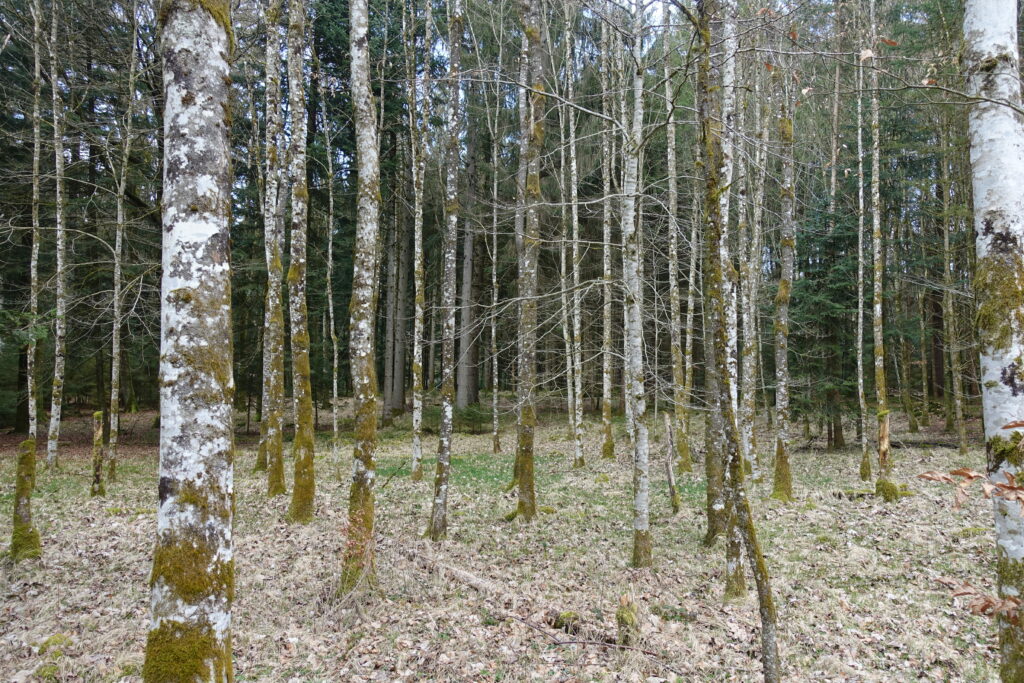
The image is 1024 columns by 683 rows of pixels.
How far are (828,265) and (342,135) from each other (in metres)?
19.2

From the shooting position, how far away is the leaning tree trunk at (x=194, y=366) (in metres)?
2.90

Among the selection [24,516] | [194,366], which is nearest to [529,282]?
[194,366]

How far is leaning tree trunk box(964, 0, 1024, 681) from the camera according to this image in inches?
134

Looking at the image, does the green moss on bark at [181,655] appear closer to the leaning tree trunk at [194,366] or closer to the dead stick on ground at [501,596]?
the leaning tree trunk at [194,366]

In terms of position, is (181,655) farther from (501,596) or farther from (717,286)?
(717,286)

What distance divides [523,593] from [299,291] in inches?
254

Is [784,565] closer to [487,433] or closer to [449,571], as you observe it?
[449,571]

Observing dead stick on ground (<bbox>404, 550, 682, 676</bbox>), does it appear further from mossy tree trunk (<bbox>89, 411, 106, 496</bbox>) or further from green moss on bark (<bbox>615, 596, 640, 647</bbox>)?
mossy tree trunk (<bbox>89, 411, 106, 496</bbox>)

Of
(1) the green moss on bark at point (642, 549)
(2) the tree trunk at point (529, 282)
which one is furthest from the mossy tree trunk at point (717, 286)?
(2) the tree trunk at point (529, 282)

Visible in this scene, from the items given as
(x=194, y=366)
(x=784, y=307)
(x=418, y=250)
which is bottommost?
(x=194, y=366)

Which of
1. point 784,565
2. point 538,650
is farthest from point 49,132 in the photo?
→ point 784,565

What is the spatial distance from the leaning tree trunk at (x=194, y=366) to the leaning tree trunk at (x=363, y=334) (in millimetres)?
3310

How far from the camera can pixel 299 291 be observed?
9750 millimetres

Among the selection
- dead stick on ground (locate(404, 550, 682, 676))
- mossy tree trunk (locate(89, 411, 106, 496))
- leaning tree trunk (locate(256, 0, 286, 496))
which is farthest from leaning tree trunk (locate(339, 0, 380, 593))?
mossy tree trunk (locate(89, 411, 106, 496))
